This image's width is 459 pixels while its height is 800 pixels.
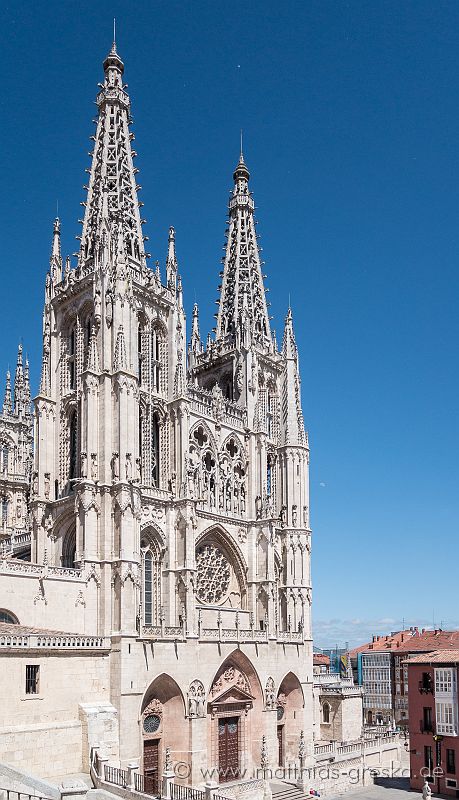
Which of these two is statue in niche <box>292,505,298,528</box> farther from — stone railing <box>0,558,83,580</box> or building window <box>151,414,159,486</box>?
stone railing <box>0,558,83,580</box>

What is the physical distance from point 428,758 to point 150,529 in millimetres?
20598

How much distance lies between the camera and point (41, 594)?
3647 cm

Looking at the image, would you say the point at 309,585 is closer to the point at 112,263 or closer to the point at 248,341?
the point at 248,341

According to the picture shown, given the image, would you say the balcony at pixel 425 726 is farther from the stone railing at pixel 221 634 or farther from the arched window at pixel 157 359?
the arched window at pixel 157 359

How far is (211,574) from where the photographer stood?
4825cm

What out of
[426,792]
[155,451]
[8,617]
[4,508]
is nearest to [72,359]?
[155,451]

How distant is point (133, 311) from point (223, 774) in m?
24.3

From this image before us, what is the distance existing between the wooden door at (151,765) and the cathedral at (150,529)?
87mm

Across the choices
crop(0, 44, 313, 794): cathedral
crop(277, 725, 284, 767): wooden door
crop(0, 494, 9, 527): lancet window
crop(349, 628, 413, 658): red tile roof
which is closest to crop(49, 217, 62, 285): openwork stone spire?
crop(0, 44, 313, 794): cathedral

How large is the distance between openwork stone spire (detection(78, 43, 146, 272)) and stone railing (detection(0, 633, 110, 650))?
20103mm

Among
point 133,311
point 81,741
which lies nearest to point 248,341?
point 133,311

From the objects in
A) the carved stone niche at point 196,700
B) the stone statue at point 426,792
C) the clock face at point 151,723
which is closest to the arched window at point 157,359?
the carved stone niche at point 196,700

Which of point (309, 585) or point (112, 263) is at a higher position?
point (112, 263)

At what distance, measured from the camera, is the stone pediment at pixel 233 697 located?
143ft
